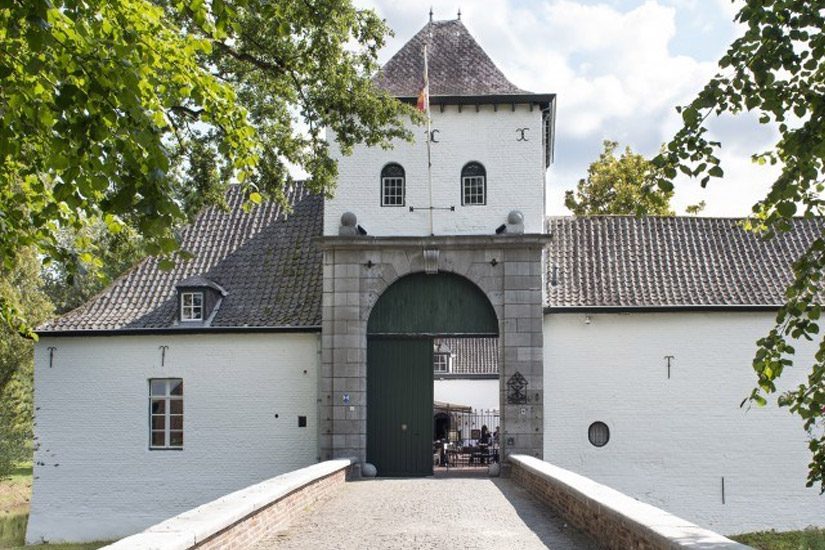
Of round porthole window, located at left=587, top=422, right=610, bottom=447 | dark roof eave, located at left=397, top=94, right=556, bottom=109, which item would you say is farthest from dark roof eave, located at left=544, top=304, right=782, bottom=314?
dark roof eave, located at left=397, top=94, right=556, bottom=109

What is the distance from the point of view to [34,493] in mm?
19391

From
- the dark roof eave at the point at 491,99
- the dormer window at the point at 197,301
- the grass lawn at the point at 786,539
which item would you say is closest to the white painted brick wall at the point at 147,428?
the dormer window at the point at 197,301

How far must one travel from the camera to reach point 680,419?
18922mm

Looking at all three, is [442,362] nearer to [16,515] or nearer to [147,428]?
[16,515]

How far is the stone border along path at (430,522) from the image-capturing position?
9984 millimetres

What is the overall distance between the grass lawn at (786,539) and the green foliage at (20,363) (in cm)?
1785

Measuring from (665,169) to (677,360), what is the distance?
12.5 m

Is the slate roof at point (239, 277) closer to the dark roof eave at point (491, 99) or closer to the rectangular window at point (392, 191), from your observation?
the rectangular window at point (392, 191)

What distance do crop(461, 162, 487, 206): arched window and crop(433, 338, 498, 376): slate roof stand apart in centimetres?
1466

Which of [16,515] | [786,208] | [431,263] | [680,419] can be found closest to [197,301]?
[431,263]

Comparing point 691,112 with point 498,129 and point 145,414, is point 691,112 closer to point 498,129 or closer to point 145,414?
point 498,129

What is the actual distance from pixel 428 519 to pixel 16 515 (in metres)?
19.8

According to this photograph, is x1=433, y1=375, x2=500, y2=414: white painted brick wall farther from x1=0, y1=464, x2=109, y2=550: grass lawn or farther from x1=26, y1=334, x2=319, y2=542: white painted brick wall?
x1=26, y1=334, x2=319, y2=542: white painted brick wall

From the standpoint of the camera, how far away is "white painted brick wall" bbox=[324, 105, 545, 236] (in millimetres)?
19469
